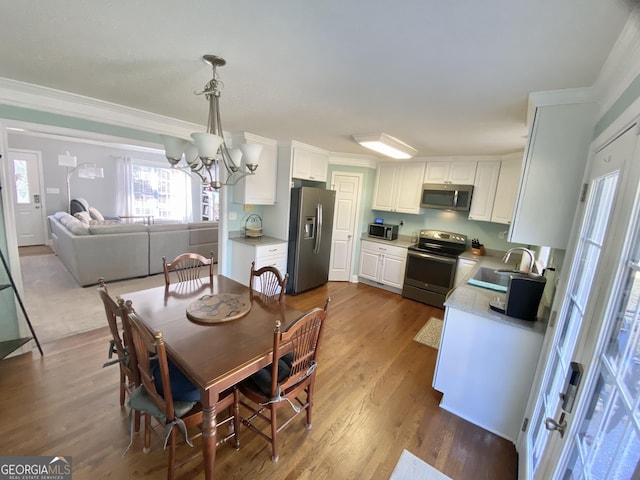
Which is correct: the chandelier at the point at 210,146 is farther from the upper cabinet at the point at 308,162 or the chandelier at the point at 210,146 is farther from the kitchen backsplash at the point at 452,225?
the kitchen backsplash at the point at 452,225

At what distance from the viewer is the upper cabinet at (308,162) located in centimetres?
383

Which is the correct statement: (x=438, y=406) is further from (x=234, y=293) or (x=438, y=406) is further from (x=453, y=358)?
(x=234, y=293)

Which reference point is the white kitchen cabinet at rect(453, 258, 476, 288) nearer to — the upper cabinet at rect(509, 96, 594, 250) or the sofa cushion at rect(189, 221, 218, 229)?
the upper cabinet at rect(509, 96, 594, 250)

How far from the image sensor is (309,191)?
3900 mm

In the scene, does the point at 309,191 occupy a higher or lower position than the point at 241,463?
higher

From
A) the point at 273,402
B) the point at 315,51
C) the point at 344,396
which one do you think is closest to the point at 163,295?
the point at 273,402

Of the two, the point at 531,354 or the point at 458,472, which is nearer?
the point at 458,472

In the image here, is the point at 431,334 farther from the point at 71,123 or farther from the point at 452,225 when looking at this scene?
the point at 71,123

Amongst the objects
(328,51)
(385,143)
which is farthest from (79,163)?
(328,51)

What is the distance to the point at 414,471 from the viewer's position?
1.60 meters

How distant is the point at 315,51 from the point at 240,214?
2.97m

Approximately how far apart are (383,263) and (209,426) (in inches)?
143

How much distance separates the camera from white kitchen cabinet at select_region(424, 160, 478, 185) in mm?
3844

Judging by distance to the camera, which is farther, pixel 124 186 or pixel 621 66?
pixel 124 186
